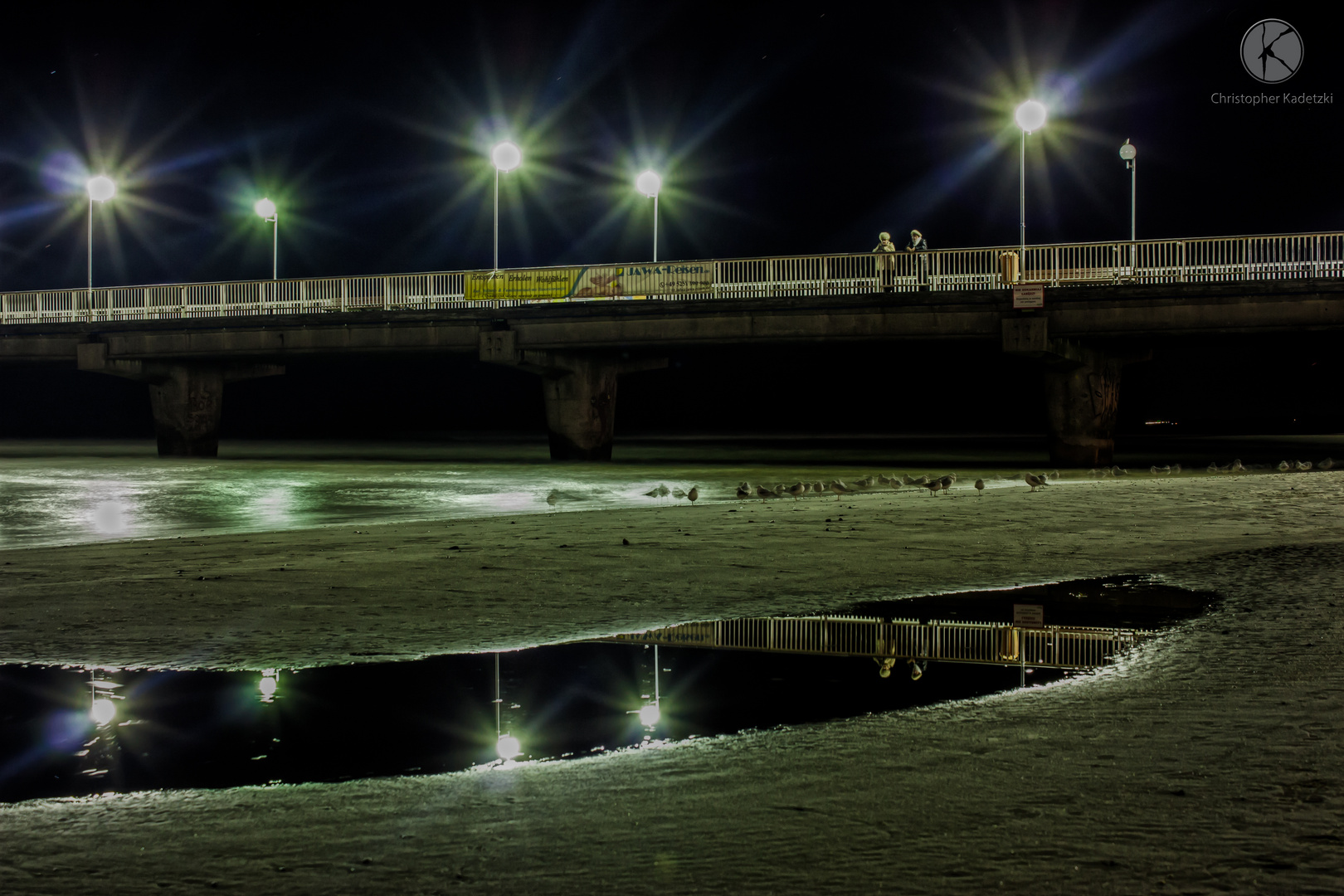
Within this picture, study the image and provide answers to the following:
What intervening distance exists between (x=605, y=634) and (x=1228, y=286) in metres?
29.4

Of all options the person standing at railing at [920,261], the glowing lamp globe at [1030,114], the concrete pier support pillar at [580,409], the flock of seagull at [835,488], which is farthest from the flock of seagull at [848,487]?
the concrete pier support pillar at [580,409]

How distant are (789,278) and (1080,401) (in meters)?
9.82

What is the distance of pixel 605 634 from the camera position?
27.8 feet

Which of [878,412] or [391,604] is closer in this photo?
[391,604]

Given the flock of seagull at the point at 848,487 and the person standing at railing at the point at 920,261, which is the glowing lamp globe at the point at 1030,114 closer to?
the person standing at railing at the point at 920,261

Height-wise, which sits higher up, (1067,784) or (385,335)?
(385,335)

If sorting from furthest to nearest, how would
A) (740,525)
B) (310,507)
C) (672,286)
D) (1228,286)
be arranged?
1. (672,286)
2. (1228,286)
3. (310,507)
4. (740,525)

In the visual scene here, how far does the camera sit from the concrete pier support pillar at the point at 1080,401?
35.4 meters

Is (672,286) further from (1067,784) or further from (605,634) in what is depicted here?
(1067,784)

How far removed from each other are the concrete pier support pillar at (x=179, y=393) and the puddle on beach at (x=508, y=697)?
41115mm

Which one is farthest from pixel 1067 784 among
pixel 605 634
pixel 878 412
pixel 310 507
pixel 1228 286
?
pixel 878 412

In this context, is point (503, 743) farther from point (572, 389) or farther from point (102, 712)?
point (572, 389)

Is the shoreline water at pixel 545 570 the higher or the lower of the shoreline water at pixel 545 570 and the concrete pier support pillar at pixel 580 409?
the lower

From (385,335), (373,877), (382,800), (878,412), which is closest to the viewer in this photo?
(373,877)
